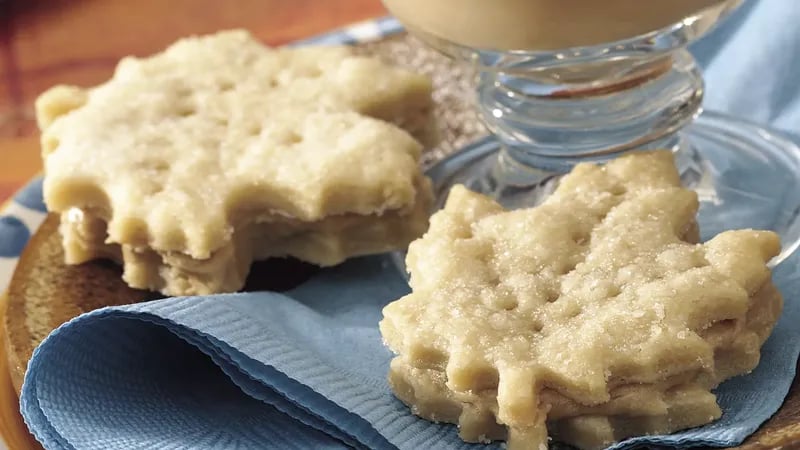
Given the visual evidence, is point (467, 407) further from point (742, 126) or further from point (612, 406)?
point (742, 126)

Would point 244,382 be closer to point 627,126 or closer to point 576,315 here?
point 576,315

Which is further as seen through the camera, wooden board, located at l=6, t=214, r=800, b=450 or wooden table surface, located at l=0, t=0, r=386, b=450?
wooden table surface, located at l=0, t=0, r=386, b=450

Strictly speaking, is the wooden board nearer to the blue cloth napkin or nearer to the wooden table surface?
the blue cloth napkin

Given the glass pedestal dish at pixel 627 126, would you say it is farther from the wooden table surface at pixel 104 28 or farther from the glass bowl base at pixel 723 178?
the wooden table surface at pixel 104 28

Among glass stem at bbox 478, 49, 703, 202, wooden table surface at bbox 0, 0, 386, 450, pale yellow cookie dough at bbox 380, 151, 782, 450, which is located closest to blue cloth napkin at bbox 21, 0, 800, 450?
pale yellow cookie dough at bbox 380, 151, 782, 450

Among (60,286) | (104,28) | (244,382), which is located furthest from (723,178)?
(104,28)

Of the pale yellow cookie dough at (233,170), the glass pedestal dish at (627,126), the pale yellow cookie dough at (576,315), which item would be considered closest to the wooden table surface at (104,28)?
the pale yellow cookie dough at (233,170)
